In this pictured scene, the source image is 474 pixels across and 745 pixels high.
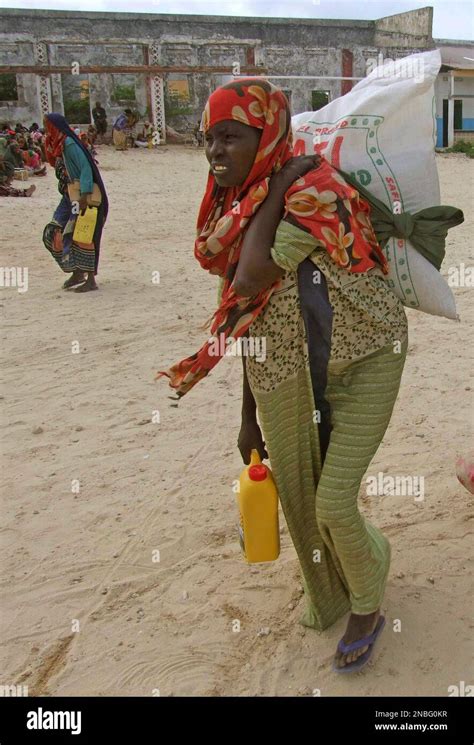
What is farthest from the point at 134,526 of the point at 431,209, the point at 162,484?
the point at 431,209

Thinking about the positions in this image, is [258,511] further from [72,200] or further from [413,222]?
[72,200]

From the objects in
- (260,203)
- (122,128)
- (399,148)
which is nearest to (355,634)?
(260,203)

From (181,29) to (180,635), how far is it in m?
26.3

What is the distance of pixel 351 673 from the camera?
7.99 feet

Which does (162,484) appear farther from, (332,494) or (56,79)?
(56,79)

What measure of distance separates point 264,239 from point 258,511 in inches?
36.1

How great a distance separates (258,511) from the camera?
2400mm

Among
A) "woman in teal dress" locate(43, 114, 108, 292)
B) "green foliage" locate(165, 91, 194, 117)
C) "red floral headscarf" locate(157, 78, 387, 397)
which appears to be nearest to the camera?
"red floral headscarf" locate(157, 78, 387, 397)

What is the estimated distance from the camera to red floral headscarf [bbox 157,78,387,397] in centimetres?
198

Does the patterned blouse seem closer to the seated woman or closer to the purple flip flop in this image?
the seated woman

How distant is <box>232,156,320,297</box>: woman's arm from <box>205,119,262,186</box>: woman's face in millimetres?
95

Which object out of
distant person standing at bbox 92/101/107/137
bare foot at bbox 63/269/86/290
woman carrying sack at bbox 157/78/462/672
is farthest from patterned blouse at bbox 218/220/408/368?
distant person standing at bbox 92/101/107/137

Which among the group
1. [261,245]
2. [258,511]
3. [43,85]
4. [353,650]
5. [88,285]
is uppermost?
[261,245]

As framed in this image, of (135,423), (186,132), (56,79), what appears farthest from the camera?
(186,132)
